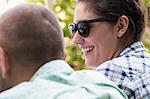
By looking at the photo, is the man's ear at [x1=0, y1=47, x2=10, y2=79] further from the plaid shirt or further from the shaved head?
the plaid shirt

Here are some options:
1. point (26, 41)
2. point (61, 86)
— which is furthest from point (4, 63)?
point (61, 86)

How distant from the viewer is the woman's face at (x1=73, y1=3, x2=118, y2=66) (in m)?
1.63

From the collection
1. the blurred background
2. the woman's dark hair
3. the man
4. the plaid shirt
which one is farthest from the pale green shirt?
the blurred background

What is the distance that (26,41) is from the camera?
120cm

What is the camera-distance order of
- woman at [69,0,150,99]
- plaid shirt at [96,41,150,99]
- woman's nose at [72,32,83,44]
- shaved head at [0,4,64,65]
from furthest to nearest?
1. woman's nose at [72,32,83,44]
2. woman at [69,0,150,99]
3. plaid shirt at [96,41,150,99]
4. shaved head at [0,4,64,65]

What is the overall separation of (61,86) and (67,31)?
1.84 m

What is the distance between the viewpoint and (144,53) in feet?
5.17

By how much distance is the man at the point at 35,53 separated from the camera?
3.78ft

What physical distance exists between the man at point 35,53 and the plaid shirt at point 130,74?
0.75 ft

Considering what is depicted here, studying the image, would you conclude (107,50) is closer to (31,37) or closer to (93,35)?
(93,35)

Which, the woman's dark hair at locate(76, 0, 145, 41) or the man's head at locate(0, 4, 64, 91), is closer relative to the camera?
the man's head at locate(0, 4, 64, 91)

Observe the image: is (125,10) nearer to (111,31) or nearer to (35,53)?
(111,31)

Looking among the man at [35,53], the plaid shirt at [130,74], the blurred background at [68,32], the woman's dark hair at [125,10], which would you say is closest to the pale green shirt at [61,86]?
the man at [35,53]

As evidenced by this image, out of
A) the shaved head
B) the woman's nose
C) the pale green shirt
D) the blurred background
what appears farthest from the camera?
the blurred background
